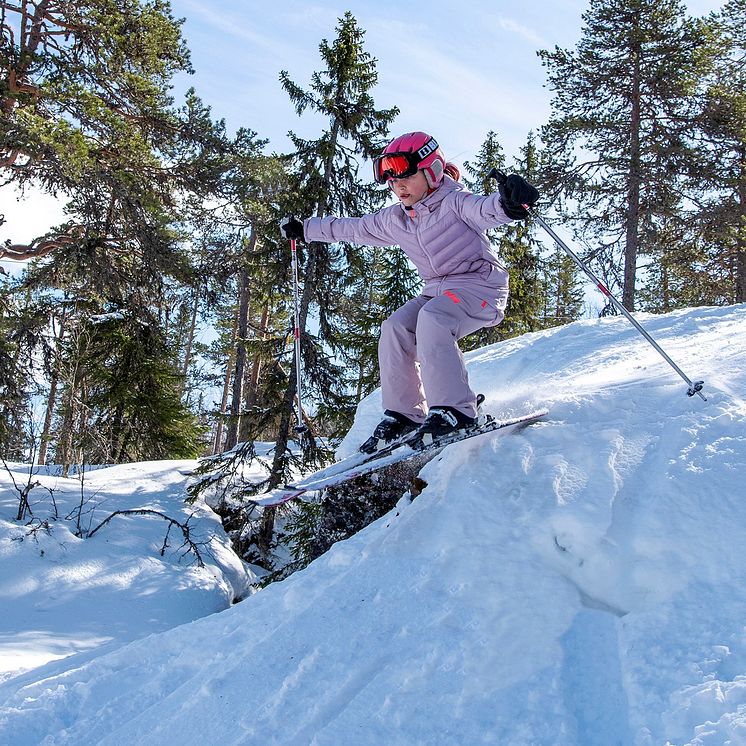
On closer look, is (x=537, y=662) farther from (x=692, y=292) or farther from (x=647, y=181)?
(x=692, y=292)

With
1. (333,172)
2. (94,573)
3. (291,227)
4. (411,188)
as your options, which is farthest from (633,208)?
(94,573)

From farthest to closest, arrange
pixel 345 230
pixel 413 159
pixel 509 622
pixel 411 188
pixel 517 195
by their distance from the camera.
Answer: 1. pixel 345 230
2. pixel 411 188
3. pixel 413 159
4. pixel 517 195
5. pixel 509 622

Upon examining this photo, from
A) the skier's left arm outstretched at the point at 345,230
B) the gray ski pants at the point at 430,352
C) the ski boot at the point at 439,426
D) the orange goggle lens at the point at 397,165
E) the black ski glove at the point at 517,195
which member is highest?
the orange goggle lens at the point at 397,165

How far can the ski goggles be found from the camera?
451 cm

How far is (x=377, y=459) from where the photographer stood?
4316mm

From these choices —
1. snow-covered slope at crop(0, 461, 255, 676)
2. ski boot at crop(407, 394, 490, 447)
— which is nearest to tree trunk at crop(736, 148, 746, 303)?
snow-covered slope at crop(0, 461, 255, 676)

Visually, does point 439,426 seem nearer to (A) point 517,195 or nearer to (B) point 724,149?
(A) point 517,195

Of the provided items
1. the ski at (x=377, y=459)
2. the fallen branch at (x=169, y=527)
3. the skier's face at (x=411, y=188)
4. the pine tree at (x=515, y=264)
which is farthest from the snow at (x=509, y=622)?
the pine tree at (x=515, y=264)

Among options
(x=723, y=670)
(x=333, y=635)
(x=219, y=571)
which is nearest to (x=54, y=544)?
(x=219, y=571)

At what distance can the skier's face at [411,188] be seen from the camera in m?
4.59

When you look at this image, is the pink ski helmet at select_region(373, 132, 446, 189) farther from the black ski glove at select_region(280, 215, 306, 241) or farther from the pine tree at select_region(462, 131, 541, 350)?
the pine tree at select_region(462, 131, 541, 350)

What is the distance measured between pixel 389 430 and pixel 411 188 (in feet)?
5.76

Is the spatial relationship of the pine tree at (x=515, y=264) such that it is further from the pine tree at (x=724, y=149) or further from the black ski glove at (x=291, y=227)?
the black ski glove at (x=291, y=227)

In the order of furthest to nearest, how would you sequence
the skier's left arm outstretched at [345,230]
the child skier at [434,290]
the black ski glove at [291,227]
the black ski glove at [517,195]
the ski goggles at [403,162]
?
the black ski glove at [291,227]
the skier's left arm outstretched at [345,230]
the ski goggles at [403,162]
the child skier at [434,290]
the black ski glove at [517,195]
